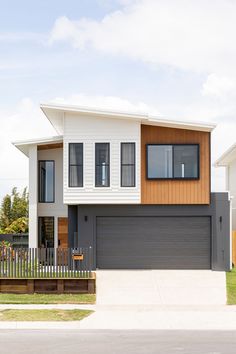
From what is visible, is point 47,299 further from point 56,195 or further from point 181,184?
point 56,195

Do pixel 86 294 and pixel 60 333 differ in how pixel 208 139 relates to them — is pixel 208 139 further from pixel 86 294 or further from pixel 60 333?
pixel 60 333

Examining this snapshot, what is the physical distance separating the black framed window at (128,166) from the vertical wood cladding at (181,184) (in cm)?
62

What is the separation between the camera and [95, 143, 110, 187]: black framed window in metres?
24.8

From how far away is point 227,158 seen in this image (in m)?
34.8

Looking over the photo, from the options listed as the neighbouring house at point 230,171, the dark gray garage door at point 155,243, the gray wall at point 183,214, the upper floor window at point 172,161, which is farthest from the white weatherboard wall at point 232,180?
the upper floor window at point 172,161

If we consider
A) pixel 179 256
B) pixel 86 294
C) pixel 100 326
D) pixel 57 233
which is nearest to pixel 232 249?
pixel 179 256

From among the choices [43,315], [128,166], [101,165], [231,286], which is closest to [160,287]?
[231,286]

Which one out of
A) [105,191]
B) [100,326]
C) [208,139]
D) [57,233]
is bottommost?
[100,326]

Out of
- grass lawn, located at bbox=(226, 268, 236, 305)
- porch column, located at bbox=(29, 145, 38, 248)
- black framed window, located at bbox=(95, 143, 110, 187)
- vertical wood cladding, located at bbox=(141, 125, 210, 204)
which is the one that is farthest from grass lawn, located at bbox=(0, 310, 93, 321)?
porch column, located at bbox=(29, 145, 38, 248)

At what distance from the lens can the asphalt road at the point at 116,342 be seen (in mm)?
11516

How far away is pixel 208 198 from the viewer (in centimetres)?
2520

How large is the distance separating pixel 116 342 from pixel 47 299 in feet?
21.2

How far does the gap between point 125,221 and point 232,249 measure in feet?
18.8

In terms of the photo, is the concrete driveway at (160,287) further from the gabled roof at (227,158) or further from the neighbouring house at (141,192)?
the gabled roof at (227,158)
